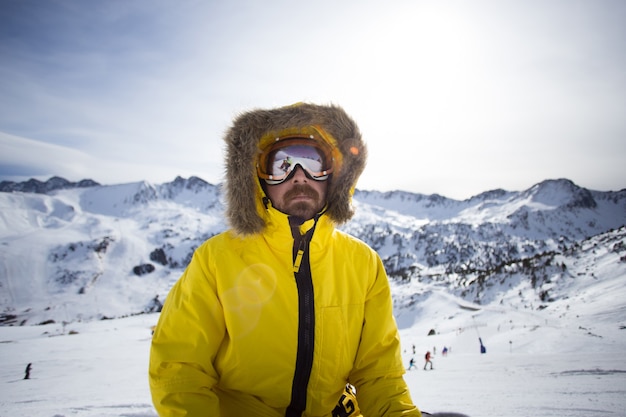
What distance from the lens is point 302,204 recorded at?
3.37 meters

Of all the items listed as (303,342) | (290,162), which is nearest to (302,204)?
(290,162)

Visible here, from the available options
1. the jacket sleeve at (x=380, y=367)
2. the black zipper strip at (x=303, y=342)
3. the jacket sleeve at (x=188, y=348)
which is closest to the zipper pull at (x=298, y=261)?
the black zipper strip at (x=303, y=342)

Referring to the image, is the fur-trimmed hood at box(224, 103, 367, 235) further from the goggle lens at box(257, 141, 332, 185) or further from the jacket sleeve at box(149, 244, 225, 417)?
the jacket sleeve at box(149, 244, 225, 417)

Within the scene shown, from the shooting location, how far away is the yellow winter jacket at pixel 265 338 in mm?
2689

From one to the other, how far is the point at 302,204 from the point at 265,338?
1385mm

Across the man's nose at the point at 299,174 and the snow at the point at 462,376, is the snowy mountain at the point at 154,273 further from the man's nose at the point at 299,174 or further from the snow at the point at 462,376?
the snow at the point at 462,376

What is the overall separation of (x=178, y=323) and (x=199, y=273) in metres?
0.46

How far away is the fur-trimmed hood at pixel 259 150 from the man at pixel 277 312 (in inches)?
0.6

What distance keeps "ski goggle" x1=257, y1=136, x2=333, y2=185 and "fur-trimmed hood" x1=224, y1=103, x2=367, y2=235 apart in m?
0.14

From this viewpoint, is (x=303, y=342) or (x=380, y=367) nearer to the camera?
(x=303, y=342)

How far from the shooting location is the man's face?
3.34 metres

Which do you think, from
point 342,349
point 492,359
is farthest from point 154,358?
point 492,359

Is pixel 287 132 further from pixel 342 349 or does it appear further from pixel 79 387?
pixel 79 387

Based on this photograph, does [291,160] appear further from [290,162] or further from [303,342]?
[303,342]
